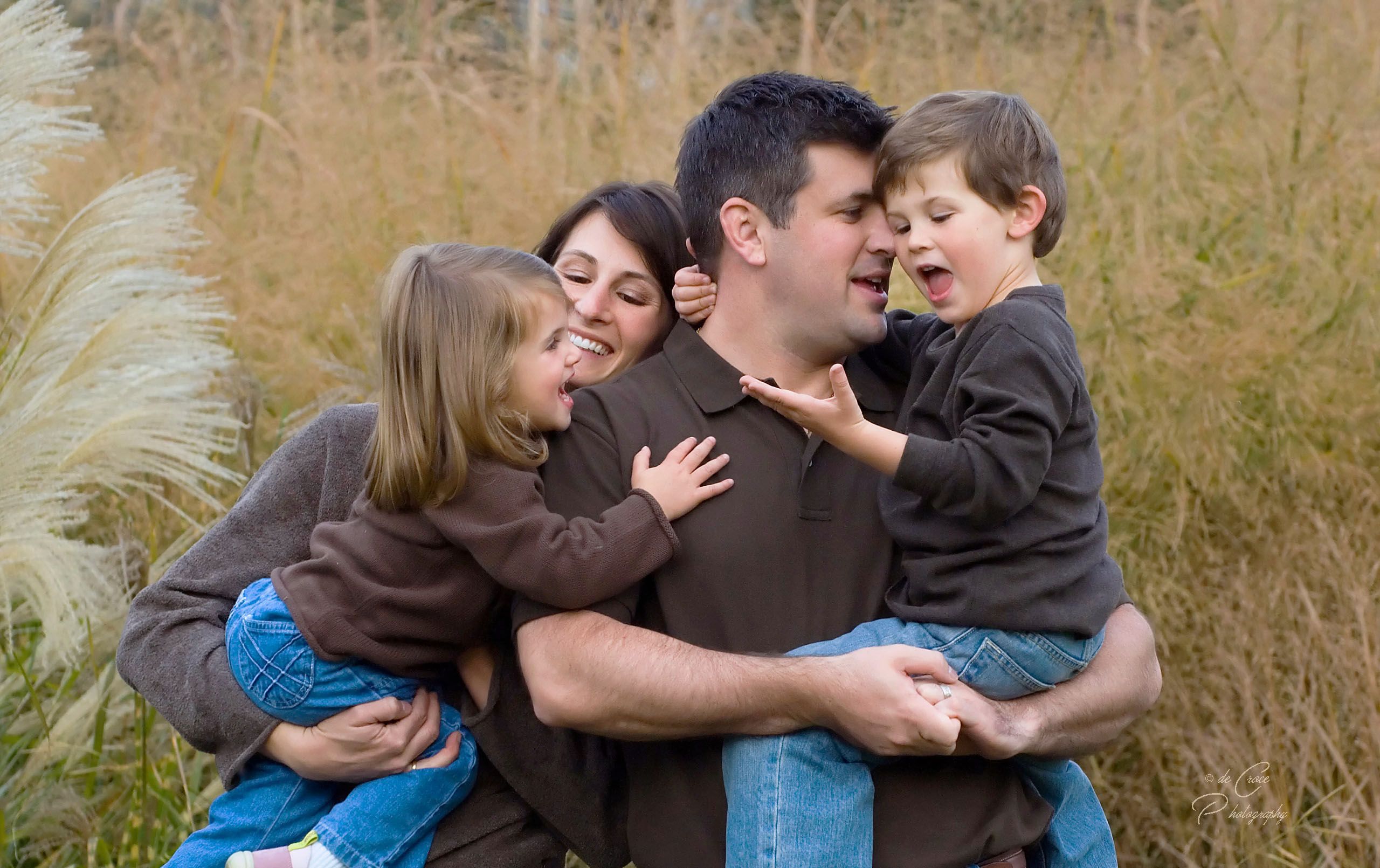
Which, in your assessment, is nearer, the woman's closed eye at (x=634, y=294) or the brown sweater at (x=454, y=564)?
the brown sweater at (x=454, y=564)

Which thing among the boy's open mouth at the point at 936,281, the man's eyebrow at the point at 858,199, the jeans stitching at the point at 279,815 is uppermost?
the man's eyebrow at the point at 858,199

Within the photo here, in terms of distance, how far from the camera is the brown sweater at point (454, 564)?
2.17 meters

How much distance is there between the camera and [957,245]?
2332 millimetres

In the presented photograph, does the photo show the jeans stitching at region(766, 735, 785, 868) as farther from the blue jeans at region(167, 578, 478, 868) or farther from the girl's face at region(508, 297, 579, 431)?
the girl's face at region(508, 297, 579, 431)

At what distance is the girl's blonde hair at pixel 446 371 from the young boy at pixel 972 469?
0.45 meters

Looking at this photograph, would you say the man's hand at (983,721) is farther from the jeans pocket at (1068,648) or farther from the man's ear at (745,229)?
the man's ear at (745,229)

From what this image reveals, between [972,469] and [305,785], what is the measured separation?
139 cm

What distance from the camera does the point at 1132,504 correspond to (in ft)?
13.1

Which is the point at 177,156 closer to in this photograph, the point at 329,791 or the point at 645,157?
the point at 645,157

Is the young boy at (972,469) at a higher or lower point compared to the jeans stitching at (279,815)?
higher

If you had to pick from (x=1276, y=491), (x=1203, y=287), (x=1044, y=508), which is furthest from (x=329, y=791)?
(x=1203, y=287)

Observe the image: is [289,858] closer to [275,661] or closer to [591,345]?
[275,661]
